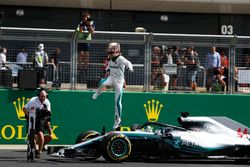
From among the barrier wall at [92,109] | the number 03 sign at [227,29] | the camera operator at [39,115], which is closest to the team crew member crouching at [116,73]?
the camera operator at [39,115]

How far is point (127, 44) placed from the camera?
64.3 ft

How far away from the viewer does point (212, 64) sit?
2009cm

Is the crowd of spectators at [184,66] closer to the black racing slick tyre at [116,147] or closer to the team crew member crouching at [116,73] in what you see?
the team crew member crouching at [116,73]

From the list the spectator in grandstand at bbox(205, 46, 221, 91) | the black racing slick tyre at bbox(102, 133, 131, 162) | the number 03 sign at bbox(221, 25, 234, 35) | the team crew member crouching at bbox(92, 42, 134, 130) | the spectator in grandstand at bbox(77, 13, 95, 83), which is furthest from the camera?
the number 03 sign at bbox(221, 25, 234, 35)

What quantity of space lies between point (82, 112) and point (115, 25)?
9051mm

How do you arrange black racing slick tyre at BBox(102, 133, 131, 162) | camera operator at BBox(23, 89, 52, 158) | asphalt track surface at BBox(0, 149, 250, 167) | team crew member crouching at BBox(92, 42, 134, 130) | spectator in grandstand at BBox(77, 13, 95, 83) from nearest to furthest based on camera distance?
asphalt track surface at BBox(0, 149, 250, 167), black racing slick tyre at BBox(102, 133, 131, 162), camera operator at BBox(23, 89, 52, 158), team crew member crouching at BBox(92, 42, 134, 130), spectator in grandstand at BBox(77, 13, 95, 83)

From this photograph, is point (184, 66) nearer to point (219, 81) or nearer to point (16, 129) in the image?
point (219, 81)

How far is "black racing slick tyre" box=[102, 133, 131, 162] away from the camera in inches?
569

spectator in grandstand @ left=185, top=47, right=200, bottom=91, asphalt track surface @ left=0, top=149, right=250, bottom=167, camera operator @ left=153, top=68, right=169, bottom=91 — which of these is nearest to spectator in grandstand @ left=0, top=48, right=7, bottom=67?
asphalt track surface @ left=0, top=149, right=250, bottom=167

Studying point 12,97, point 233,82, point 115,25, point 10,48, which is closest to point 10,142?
point 12,97

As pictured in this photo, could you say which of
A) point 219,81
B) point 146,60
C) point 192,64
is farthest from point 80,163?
point 219,81

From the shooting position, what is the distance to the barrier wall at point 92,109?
19.1 metres

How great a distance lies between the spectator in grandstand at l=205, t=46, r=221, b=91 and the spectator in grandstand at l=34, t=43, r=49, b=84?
405 centimetres

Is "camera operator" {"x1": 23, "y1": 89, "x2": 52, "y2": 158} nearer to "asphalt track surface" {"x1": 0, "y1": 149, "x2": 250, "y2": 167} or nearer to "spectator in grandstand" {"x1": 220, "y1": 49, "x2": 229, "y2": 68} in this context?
"asphalt track surface" {"x1": 0, "y1": 149, "x2": 250, "y2": 167}
